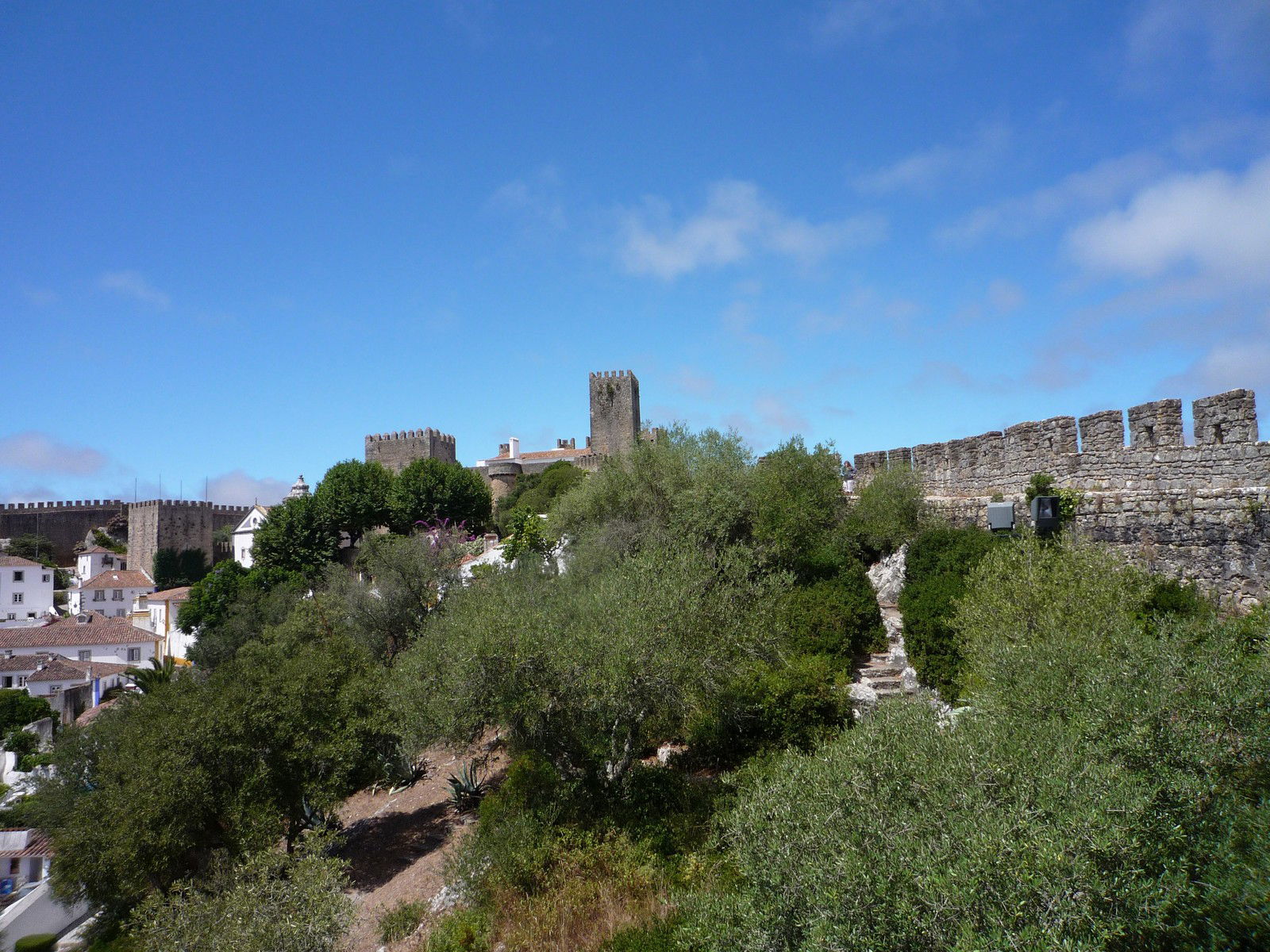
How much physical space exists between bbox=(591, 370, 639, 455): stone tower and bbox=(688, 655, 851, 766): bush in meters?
44.7

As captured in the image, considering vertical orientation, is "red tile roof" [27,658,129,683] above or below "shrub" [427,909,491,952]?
below

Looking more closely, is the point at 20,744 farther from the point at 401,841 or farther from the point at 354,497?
the point at 401,841

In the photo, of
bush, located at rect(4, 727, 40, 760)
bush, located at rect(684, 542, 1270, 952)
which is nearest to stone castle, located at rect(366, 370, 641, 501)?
bush, located at rect(4, 727, 40, 760)

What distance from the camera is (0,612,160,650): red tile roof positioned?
155 feet

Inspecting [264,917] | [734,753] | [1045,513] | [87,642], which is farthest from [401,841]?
[87,642]

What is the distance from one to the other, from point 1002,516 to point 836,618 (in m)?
5.14

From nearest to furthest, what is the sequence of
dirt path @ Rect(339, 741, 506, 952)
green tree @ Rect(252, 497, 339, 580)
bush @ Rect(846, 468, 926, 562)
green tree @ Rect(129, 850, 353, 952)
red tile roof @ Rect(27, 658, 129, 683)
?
1. green tree @ Rect(129, 850, 353, 952)
2. dirt path @ Rect(339, 741, 506, 952)
3. bush @ Rect(846, 468, 926, 562)
4. red tile roof @ Rect(27, 658, 129, 683)
5. green tree @ Rect(252, 497, 339, 580)

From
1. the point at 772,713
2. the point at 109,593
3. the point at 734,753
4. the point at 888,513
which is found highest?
the point at 888,513

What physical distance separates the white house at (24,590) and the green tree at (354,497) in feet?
104

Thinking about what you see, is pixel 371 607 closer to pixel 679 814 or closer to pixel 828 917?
pixel 679 814

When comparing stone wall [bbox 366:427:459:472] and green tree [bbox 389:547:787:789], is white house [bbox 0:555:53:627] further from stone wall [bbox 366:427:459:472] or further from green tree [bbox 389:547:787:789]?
green tree [bbox 389:547:787:789]

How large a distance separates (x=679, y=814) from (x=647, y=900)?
1765mm

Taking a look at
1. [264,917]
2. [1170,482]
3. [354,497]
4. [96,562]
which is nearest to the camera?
[264,917]

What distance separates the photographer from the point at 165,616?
53531 mm
